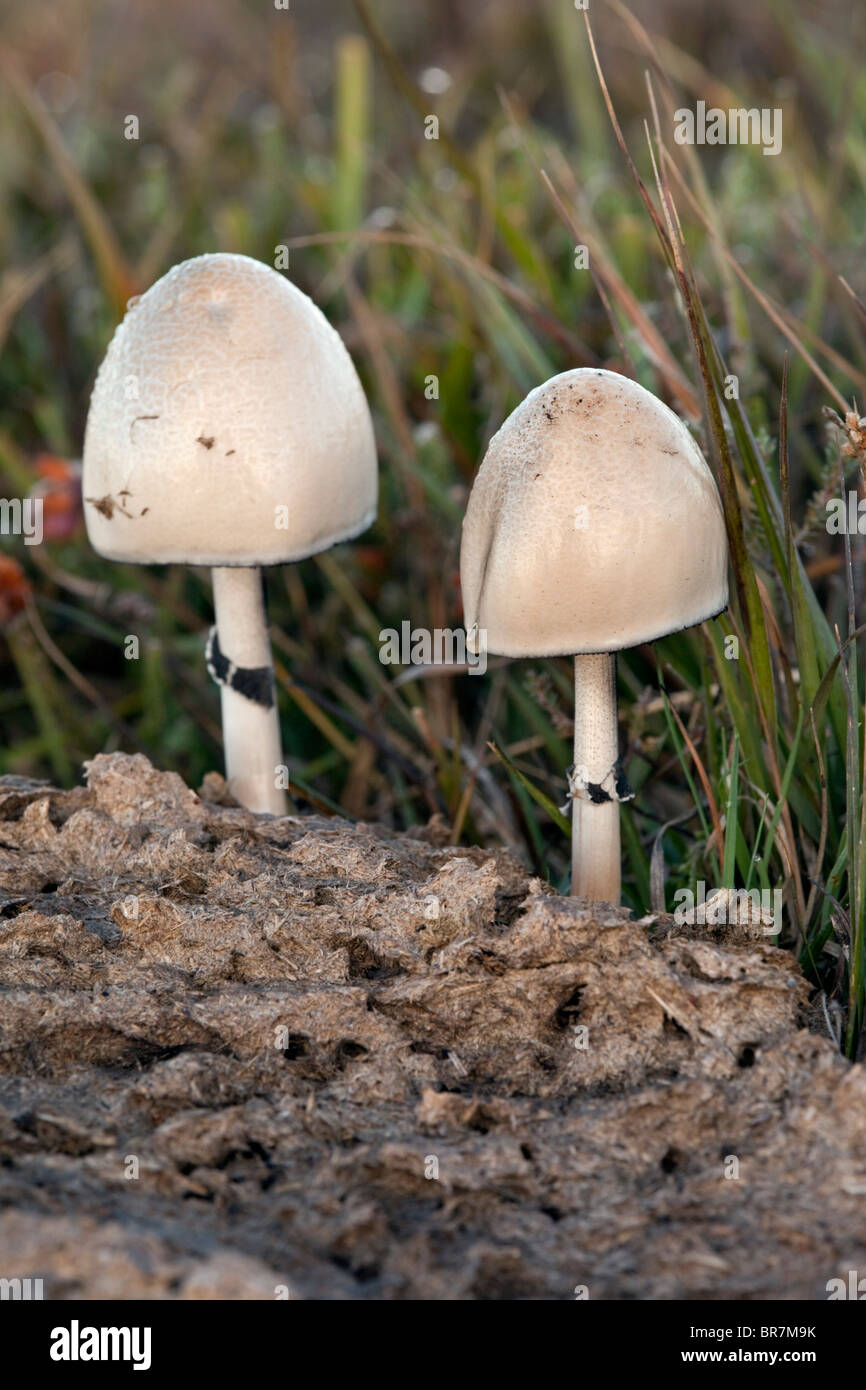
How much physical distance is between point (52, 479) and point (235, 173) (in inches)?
158

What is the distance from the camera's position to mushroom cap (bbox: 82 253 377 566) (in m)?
2.93

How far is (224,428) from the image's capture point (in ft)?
9.60

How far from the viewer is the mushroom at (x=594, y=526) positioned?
2.58 meters

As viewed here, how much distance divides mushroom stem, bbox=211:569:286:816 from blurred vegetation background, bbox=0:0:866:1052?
0.45ft

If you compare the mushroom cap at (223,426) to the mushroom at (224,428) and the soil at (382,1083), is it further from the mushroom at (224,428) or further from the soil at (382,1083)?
the soil at (382,1083)

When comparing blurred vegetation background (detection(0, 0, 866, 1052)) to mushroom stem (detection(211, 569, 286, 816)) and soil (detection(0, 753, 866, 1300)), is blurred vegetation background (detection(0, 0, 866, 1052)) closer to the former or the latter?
mushroom stem (detection(211, 569, 286, 816))

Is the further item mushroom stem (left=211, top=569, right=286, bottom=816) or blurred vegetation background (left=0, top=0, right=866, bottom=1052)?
mushroom stem (left=211, top=569, right=286, bottom=816)

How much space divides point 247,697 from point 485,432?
169 cm

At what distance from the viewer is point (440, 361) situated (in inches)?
199

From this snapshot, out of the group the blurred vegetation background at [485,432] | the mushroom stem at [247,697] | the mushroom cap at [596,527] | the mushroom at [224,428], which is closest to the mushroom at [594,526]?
the mushroom cap at [596,527]

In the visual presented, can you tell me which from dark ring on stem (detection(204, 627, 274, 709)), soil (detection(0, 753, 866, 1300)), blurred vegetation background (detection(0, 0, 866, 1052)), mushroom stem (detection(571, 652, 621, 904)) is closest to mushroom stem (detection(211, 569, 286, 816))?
dark ring on stem (detection(204, 627, 274, 709))

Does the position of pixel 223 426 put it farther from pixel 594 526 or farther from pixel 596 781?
pixel 596 781
